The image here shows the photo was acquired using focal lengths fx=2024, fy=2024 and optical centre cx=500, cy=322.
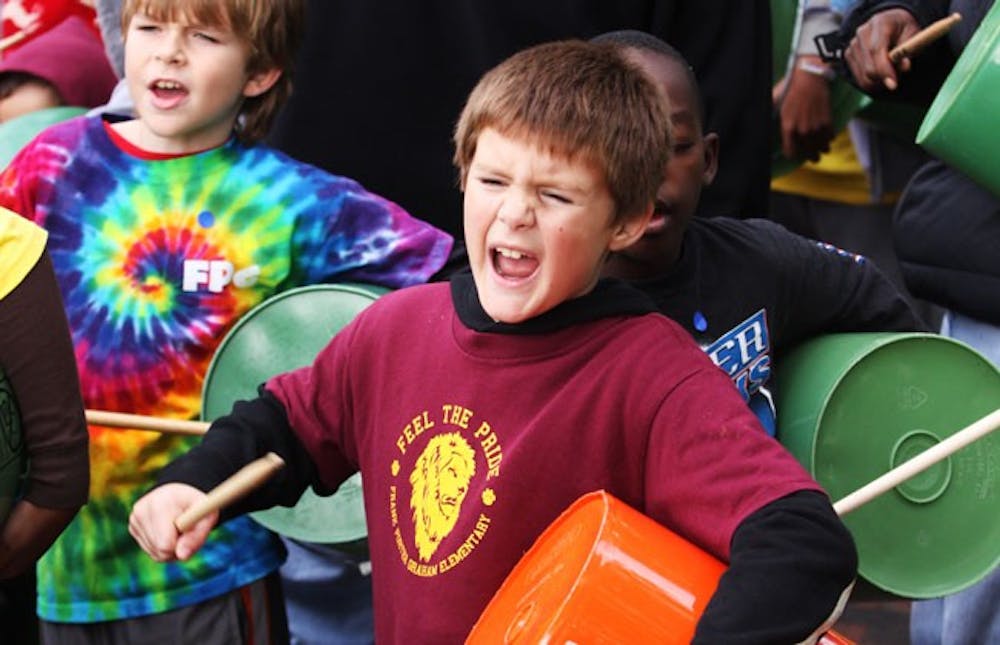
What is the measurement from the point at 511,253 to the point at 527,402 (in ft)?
0.62

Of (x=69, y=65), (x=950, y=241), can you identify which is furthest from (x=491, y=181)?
(x=69, y=65)

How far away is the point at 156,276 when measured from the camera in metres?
3.34

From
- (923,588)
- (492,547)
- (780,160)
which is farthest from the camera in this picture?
(780,160)

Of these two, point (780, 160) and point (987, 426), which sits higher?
point (987, 426)

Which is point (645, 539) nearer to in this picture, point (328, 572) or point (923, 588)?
point (923, 588)

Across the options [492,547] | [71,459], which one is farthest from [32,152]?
[492,547]

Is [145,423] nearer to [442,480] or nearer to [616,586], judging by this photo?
[442,480]

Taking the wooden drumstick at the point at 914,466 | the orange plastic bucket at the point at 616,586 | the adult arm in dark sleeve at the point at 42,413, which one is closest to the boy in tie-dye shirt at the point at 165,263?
the adult arm in dark sleeve at the point at 42,413

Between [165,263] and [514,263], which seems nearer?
[514,263]

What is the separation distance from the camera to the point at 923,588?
10.4ft

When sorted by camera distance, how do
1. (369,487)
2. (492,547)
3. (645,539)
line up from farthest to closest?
(369,487), (492,547), (645,539)

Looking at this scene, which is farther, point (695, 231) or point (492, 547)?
point (695, 231)

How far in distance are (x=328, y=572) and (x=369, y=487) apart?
1.41 meters

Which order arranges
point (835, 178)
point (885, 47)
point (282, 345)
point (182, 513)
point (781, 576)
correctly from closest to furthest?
point (781, 576), point (182, 513), point (282, 345), point (885, 47), point (835, 178)
